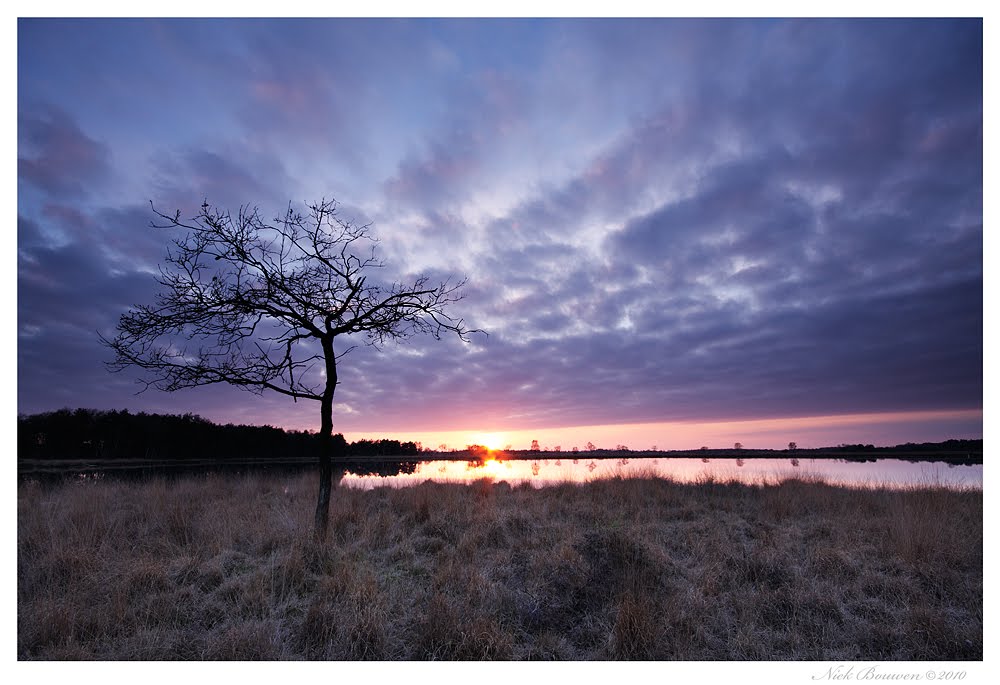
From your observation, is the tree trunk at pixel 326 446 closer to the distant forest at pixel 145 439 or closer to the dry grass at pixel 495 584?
the dry grass at pixel 495 584

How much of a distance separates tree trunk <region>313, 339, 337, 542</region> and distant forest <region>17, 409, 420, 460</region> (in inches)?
797

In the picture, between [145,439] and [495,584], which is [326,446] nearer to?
[495,584]

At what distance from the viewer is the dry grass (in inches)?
191

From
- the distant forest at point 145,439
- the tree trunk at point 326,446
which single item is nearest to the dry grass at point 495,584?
the tree trunk at point 326,446

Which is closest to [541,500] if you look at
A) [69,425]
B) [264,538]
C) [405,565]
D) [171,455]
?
[405,565]

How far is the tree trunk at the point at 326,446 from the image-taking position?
7695 mm

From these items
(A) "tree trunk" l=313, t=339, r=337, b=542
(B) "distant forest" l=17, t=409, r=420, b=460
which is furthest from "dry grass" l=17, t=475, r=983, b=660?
(B) "distant forest" l=17, t=409, r=420, b=460

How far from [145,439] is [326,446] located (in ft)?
133

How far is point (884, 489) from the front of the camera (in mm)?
13367

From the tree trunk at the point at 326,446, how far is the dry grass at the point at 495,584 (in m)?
0.32
